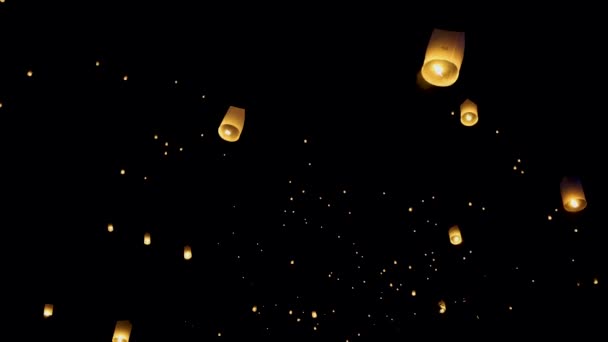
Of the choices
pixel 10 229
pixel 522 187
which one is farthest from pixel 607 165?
pixel 10 229

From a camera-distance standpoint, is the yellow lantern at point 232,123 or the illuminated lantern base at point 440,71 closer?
the illuminated lantern base at point 440,71

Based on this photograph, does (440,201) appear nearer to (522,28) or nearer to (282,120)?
(282,120)

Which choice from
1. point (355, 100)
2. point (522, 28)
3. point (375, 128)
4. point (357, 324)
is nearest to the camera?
point (522, 28)

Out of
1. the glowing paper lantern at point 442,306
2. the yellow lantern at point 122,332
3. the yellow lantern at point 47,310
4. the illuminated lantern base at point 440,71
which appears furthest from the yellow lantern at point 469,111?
the yellow lantern at point 47,310

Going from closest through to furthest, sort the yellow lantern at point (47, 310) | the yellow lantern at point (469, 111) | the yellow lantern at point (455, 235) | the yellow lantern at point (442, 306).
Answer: the yellow lantern at point (469, 111) → the yellow lantern at point (47, 310) → the yellow lantern at point (455, 235) → the yellow lantern at point (442, 306)

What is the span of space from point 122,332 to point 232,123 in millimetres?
2105

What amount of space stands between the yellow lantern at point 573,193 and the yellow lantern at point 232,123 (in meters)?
2.12

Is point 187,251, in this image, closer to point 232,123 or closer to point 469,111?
point 232,123

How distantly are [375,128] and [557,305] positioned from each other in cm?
251

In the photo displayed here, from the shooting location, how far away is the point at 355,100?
4.29 metres

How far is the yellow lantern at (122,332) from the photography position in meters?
4.15

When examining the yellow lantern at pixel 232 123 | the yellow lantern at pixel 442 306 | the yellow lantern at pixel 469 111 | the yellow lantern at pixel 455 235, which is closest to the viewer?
the yellow lantern at pixel 232 123

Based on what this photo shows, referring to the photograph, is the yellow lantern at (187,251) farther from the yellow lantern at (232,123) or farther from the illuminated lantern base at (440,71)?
the illuminated lantern base at (440,71)

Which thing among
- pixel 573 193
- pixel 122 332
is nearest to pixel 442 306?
pixel 573 193
